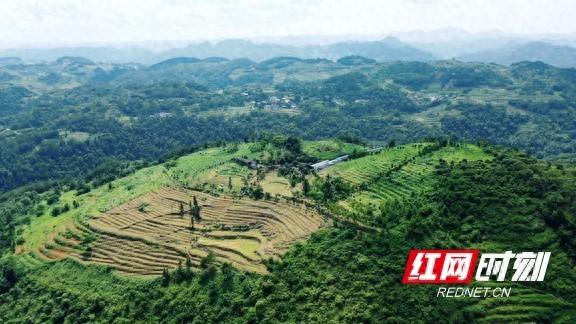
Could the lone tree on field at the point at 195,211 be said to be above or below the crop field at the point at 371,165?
below

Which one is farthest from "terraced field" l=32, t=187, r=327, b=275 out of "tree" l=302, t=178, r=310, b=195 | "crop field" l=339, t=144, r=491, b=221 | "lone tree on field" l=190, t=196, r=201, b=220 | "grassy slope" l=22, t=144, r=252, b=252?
"crop field" l=339, t=144, r=491, b=221

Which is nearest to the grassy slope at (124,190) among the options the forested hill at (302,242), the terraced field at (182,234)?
the forested hill at (302,242)

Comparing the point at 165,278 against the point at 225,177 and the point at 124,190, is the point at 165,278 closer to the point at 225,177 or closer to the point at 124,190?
the point at 225,177

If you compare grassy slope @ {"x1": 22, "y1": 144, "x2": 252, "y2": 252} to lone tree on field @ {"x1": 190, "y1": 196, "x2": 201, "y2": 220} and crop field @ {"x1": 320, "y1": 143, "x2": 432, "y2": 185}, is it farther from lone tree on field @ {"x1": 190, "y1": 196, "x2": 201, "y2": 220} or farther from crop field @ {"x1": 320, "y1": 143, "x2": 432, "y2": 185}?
crop field @ {"x1": 320, "y1": 143, "x2": 432, "y2": 185}

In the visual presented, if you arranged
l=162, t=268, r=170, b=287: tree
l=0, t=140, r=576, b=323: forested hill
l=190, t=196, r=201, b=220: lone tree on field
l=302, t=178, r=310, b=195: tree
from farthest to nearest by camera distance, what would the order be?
l=302, t=178, r=310, b=195: tree
l=190, t=196, r=201, b=220: lone tree on field
l=162, t=268, r=170, b=287: tree
l=0, t=140, r=576, b=323: forested hill

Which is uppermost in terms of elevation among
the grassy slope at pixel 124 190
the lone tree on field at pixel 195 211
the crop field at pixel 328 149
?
the crop field at pixel 328 149

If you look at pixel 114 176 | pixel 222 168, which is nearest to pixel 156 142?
pixel 114 176

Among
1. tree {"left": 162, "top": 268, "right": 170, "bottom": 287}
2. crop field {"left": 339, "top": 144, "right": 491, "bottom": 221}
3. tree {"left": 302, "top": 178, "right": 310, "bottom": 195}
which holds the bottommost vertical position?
tree {"left": 162, "top": 268, "right": 170, "bottom": 287}

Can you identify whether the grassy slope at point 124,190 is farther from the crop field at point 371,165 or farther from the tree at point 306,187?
the crop field at point 371,165

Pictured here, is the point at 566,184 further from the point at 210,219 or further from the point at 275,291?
the point at 210,219
